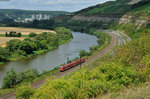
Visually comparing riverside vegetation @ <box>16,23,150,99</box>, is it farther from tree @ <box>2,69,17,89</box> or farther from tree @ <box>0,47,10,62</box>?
tree @ <box>0,47,10,62</box>

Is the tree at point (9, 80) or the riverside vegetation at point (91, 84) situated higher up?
the riverside vegetation at point (91, 84)

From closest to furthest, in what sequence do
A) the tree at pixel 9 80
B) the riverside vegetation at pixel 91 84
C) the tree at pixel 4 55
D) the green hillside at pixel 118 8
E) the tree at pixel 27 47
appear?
the riverside vegetation at pixel 91 84
the tree at pixel 9 80
the tree at pixel 4 55
the tree at pixel 27 47
the green hillside at pixel 118 8

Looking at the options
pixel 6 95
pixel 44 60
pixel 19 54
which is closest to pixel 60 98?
pixel 6 95

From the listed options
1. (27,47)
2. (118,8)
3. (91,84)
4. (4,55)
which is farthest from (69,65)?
(118,8)

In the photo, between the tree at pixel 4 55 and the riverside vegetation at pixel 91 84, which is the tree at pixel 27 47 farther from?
the riverside vegetation at pixel 91 84

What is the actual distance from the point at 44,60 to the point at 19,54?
734 centimetres

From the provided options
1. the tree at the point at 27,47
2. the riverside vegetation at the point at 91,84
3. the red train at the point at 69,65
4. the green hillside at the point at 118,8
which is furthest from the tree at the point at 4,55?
the green hillside at the point at 118,8

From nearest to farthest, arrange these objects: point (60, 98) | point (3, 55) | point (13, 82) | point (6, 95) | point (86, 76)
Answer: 1. point (60, 98)
2. point (86, 76)
3. point (6, 95)
4. point (13, 82)
5. point (3, 55)

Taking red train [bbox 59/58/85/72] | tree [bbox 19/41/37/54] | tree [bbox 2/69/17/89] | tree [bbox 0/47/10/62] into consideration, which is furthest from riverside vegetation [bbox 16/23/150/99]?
tree [bbox 19/41/37/54]

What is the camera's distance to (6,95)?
2145 centimetres

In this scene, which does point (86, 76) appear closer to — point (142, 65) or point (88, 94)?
point (88, 94)

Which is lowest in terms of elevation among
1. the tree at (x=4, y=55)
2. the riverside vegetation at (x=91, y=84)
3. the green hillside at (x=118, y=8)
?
the tree at (x=4, y=55)

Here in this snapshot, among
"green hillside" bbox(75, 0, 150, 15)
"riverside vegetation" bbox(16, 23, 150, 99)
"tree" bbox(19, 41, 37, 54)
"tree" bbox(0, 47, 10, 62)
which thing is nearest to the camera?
"riverside vegetation" bbox(16, 23, 150, 99)

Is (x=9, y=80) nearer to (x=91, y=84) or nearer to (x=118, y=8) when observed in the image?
(x=91, y=84)
